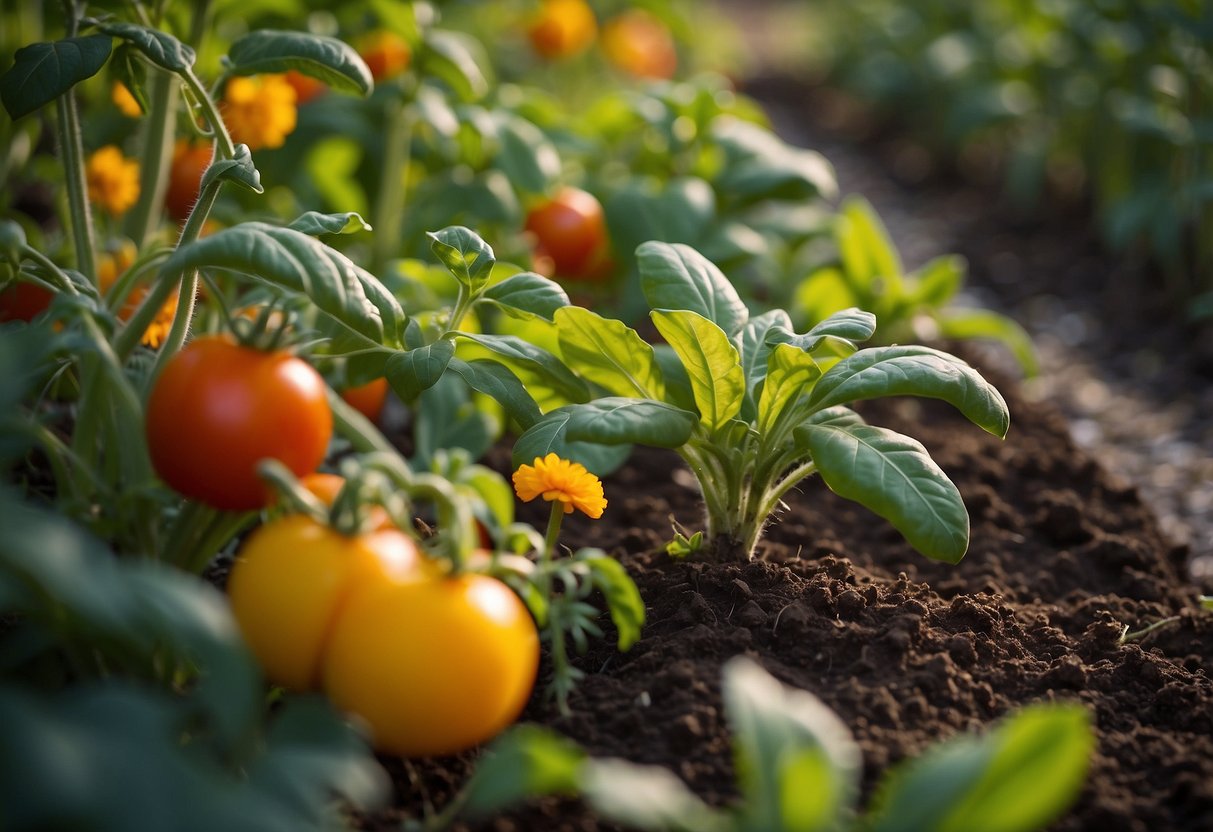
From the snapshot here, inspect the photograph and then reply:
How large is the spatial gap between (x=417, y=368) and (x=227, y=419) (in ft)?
1.25

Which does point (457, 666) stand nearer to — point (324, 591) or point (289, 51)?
point (324, 591)

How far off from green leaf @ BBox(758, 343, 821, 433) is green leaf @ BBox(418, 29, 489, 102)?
4.73 ft

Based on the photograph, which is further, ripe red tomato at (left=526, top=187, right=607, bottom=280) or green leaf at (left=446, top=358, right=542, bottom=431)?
ripe red tomato at (left=526, top=187, right=607, bottom=280)

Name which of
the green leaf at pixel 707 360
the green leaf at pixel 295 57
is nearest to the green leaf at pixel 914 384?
the green leaf at pixel 707 360

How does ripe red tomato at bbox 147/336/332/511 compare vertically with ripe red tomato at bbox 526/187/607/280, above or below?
above

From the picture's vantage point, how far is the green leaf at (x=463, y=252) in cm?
182

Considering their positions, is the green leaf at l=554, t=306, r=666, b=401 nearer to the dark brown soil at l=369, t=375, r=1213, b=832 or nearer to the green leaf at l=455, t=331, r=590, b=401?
the green leaf at l=455, t=331, r=590, b=401

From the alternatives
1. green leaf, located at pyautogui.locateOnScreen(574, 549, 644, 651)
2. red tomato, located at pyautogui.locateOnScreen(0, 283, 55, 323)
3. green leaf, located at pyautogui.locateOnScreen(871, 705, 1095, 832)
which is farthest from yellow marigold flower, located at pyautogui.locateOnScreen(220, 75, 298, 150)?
green leaf, located at pyautogui.locateOnScreen(871, 705, 1095, 832)

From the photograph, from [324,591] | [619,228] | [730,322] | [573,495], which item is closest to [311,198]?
[619,228]

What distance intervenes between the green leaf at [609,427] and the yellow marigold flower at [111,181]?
1348 mm

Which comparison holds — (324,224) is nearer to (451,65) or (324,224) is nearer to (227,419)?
(227,419)

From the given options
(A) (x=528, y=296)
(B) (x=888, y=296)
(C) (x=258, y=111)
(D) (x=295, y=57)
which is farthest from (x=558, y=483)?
(B) (x=888, y=296)

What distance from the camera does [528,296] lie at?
74.9 inches

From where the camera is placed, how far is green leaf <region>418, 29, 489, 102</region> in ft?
9.42
